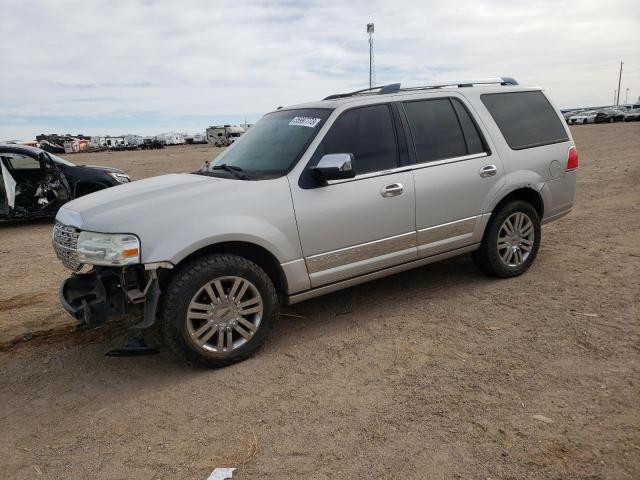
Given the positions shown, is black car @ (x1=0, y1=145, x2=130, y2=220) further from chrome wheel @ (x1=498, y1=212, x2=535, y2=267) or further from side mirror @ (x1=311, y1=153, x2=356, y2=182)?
chrome wheel @ (x1=498, y1=212, x2=535, y2=267)

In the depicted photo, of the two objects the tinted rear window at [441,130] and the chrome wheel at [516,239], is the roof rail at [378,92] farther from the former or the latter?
the chrome wheel at [516,239]

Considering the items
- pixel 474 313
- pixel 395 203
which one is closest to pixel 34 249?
pixel 395 203

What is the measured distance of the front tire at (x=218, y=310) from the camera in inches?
141

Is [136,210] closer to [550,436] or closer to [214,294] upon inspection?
[214,294]

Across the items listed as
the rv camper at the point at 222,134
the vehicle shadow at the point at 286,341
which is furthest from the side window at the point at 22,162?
the rv camper at the point at 222,134

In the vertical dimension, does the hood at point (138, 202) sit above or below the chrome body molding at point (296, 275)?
above

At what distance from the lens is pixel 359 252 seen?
430 centimetres

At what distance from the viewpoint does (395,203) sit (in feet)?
14.5

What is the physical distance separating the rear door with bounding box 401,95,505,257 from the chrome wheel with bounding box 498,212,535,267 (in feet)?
1.08

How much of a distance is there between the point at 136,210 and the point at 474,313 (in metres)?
2.88

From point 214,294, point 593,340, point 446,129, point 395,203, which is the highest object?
point 446,129

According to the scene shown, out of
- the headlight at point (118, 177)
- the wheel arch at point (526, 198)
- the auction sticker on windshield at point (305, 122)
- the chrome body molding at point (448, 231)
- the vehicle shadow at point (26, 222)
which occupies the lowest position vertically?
the vehicle shadow at point (26, 222)

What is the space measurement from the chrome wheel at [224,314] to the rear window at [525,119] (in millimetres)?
3025

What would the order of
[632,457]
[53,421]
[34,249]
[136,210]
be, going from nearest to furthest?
1. [632,457]
2. [53,421]
3. [136,210]
4. [34,249]
